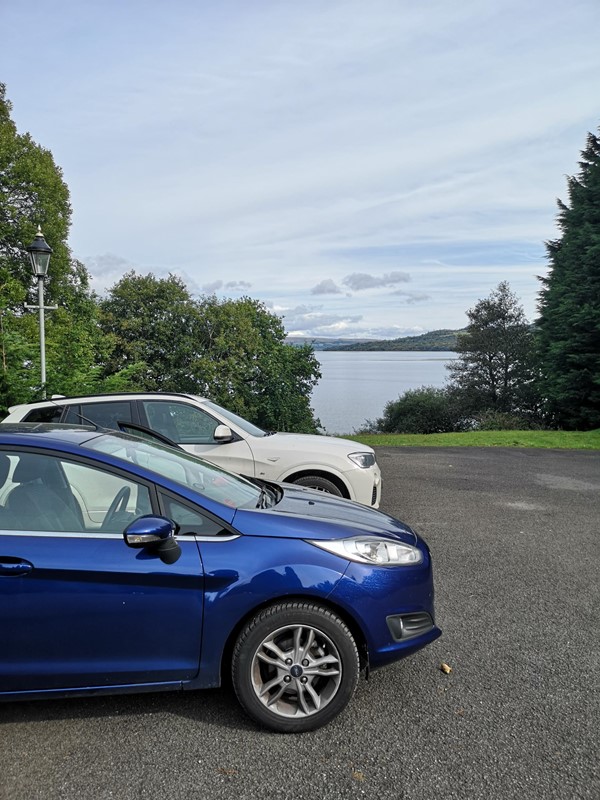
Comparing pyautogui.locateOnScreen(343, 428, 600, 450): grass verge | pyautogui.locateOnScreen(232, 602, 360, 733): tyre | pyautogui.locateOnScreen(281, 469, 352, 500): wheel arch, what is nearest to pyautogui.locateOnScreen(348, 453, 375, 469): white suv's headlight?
pyautogui.locateOnScreen(281, 469, 352, 500): wheel arch

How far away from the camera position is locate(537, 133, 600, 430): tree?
23.8m

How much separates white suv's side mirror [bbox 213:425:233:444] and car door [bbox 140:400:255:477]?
0.05 metres

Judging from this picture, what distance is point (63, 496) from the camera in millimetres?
3119

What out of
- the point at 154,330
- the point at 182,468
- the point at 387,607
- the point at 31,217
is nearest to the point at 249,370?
the point at 154,330

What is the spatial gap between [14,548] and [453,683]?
8.41 ft

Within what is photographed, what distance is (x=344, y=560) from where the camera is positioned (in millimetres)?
3117

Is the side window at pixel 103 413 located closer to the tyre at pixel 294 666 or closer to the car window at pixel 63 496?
the car window at pixel 63 496

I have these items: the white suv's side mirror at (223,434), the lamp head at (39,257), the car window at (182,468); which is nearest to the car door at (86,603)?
the car window at (182,468)

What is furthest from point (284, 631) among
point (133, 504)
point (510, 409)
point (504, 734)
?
point (510, 409)

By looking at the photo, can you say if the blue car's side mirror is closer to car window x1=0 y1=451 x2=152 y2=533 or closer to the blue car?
the blue car

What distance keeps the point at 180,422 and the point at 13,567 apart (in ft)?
13.0

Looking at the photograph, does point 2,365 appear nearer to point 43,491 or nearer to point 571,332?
point 43,491

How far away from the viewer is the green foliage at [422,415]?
127ft

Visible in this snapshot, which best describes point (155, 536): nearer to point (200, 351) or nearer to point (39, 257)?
point (39, 257)
